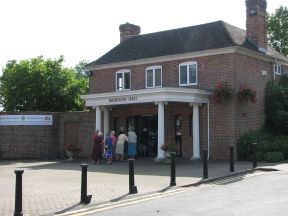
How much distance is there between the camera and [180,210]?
9711 mm

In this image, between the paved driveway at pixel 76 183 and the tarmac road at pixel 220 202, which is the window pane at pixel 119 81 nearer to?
the paved driveway at pixel 76 183

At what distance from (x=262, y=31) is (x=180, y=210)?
19286 millimetres

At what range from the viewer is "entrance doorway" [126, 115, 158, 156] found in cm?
2665

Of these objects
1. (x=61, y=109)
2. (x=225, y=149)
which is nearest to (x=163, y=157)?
(x=225, y=149)

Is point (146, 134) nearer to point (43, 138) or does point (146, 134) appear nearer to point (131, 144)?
point (131, 144)

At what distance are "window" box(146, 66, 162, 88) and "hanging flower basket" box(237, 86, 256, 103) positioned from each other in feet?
16.0

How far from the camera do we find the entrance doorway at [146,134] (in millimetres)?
26648

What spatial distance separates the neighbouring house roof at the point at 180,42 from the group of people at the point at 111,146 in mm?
5446

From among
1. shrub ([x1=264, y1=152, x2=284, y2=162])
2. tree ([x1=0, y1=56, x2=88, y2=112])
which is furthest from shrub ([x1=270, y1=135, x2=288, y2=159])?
tree ([x1=0, y1=56, x2=88, y2=112])

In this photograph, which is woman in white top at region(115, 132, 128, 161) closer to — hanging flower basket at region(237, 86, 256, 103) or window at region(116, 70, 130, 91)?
window at region(116, 70, 130, 91)

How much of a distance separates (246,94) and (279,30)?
88.9 ft

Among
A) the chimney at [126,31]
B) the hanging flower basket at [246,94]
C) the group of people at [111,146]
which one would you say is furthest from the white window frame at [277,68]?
the chimney at [126,31]

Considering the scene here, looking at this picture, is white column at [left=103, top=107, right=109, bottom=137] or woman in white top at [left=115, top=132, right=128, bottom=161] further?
white column at [left=103, top=107, right=109, bottom=137]

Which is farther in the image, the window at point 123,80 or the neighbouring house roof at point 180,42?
the window at point 123,80
